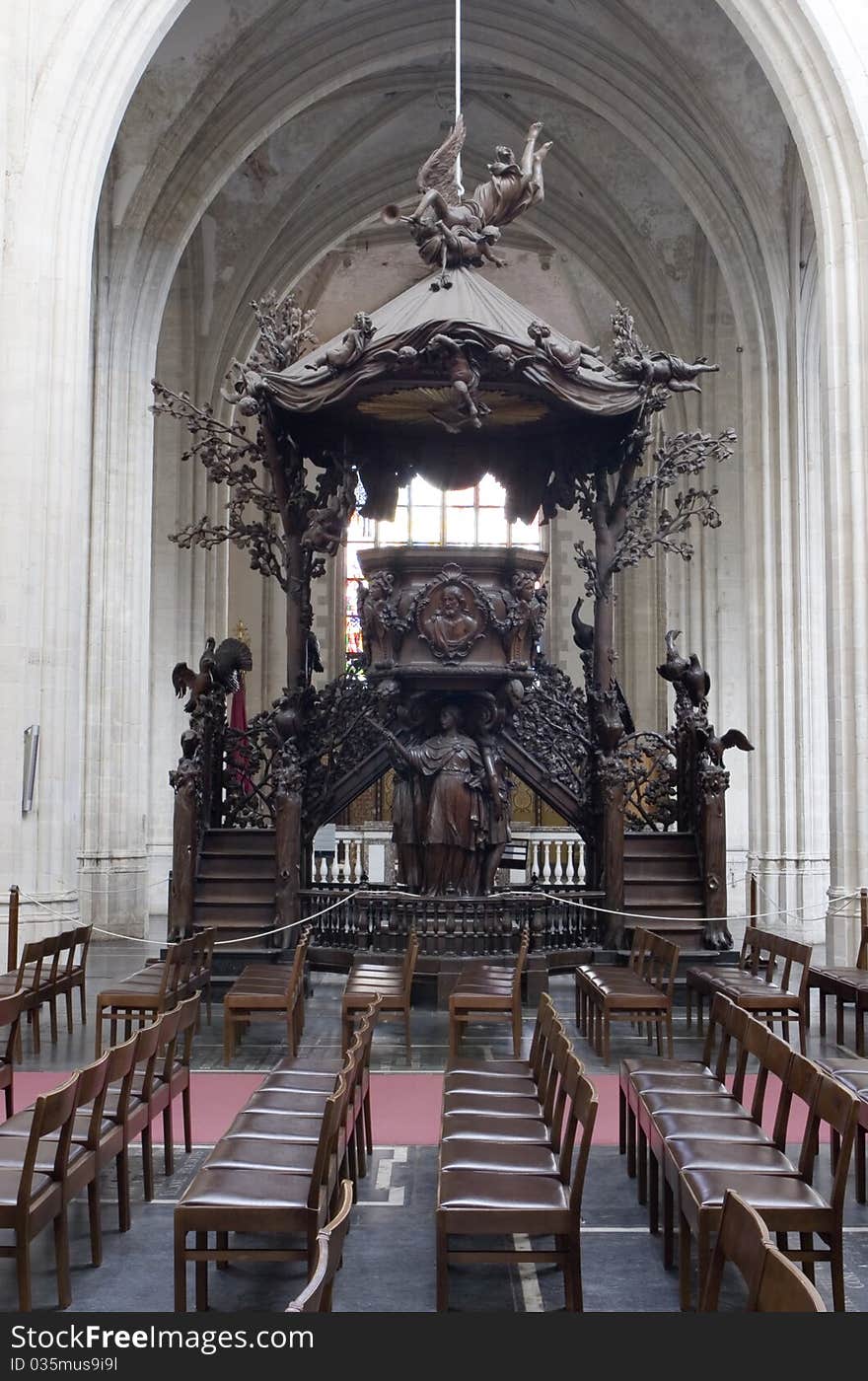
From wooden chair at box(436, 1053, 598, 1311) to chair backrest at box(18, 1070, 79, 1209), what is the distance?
3.88 feet

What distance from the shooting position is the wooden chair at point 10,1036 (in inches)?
224

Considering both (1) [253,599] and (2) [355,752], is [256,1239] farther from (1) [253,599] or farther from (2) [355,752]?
(1) [253,599]

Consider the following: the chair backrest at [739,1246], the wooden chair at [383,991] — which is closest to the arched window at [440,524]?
the wooden chair at [383,991]

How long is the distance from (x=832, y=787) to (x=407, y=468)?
4.68 m

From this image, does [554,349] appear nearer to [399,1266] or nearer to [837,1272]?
[399,1266]


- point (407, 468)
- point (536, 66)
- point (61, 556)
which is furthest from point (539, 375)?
point (536, 66)

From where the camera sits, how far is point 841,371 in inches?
439

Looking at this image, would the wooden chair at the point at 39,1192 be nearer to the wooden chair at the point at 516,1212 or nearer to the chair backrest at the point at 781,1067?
the wooden chair at the point at 516,1212

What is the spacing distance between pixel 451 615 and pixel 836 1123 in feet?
21.8

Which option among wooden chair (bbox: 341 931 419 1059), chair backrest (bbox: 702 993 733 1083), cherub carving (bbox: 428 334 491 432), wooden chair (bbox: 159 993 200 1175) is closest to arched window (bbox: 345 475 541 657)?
cherub carving (bbox: 428 334 491 432)

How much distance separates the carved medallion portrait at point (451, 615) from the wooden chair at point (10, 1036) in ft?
14.2

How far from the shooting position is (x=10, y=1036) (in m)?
6.43

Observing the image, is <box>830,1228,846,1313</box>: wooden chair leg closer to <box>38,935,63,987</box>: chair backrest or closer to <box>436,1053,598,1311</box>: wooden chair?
<box>436,1053,598,1311</box>: wooden chair

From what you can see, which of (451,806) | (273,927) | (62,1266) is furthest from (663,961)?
(62,1266)
